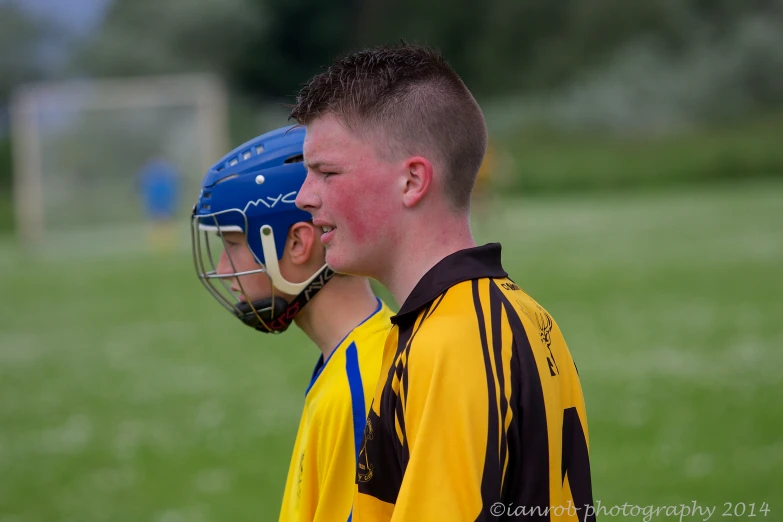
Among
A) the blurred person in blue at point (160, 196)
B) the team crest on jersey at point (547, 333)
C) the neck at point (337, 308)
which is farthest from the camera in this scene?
the blurred person in blue at point (160, 196)

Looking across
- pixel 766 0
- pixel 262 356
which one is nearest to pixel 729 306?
pixel 262 356

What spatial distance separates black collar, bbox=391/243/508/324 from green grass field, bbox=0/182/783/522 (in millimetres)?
4404

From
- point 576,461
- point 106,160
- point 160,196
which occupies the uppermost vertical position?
point 106,160

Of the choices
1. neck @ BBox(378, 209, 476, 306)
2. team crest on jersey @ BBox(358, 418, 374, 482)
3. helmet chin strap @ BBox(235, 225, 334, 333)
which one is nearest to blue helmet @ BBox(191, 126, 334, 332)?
helmet chin strap @ BBox(235, 225, 334, 333)

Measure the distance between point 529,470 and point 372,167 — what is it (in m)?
0.64

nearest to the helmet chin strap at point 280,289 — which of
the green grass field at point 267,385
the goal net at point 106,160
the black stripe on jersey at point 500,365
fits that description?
the black stripe on jersey at point 500,365

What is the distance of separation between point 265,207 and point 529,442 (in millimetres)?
1261

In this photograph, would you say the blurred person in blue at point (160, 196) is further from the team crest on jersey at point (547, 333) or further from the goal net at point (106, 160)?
the team crest on jersey at point (547, 333)

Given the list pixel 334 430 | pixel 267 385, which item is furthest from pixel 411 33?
pixel 334 430

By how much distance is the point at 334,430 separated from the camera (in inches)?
91.8

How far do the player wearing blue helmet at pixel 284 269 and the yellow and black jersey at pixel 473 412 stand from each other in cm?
65

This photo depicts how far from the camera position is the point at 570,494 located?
180cm

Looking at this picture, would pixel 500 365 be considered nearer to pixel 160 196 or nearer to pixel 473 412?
pixel 473 412

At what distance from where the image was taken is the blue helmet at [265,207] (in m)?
2.73
